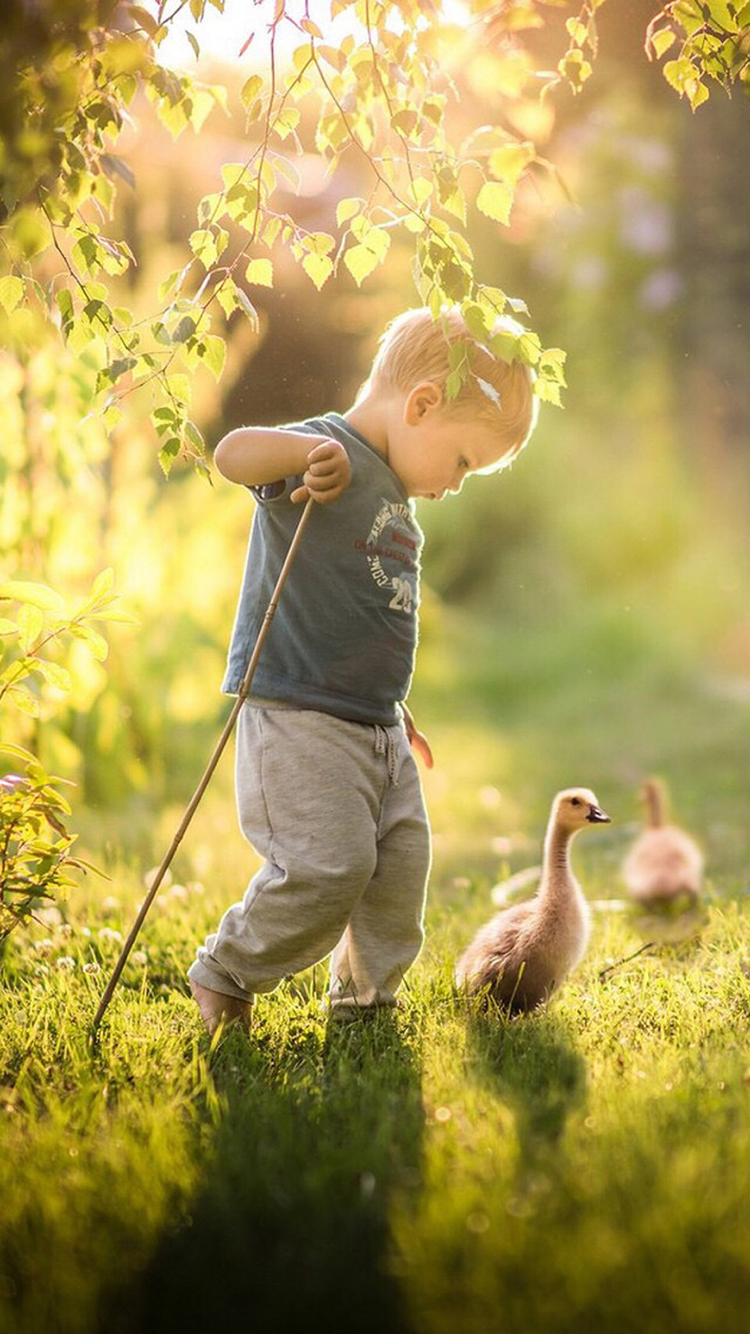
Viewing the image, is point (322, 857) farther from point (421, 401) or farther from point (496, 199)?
point (496, 199)

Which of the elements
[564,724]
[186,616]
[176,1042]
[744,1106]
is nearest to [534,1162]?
[744,1106]

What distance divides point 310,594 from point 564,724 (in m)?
6.17

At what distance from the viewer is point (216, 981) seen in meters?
2.73

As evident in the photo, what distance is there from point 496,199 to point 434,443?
566 millimetres

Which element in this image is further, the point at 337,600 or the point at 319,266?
the point at 337,600

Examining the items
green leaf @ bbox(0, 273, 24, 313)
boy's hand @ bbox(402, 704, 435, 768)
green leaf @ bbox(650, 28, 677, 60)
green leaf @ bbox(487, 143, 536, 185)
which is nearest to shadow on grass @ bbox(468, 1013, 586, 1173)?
boy's hand @ bbox(402, 704, 435, 768)

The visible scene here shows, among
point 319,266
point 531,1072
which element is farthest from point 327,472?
point 531,1072

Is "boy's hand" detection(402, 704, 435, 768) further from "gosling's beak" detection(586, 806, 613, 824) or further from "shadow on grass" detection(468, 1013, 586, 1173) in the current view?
"shadow on grass" detection(468, 1013, 586, 1173)

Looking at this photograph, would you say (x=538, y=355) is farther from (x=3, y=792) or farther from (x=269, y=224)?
(x=3, y=792)

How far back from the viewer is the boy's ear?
8.98ft

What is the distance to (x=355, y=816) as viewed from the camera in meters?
2.68

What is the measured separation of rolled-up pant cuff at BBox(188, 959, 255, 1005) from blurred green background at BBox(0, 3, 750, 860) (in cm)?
152

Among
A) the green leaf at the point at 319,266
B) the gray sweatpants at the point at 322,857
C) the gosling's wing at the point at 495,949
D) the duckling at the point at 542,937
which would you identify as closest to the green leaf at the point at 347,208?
the green leaf at the point at 319,266

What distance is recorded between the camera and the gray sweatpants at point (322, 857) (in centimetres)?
265
